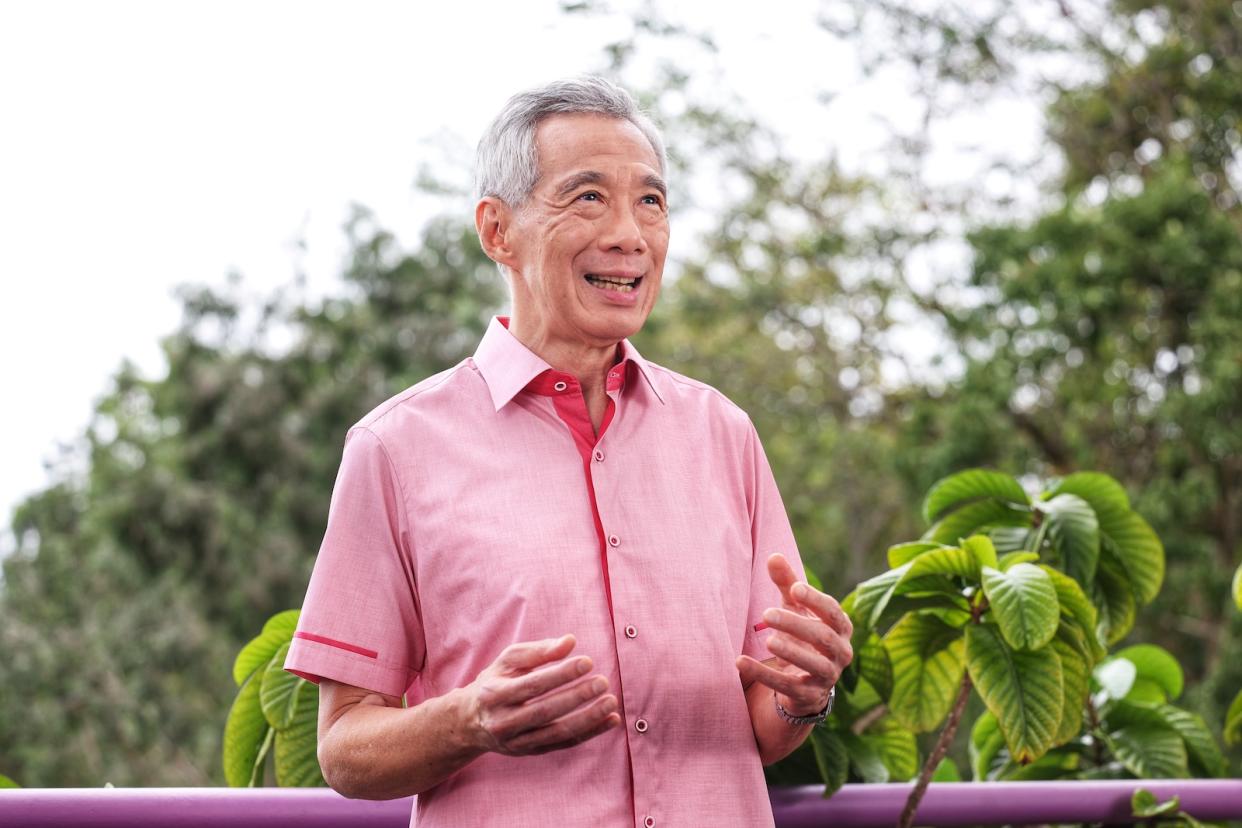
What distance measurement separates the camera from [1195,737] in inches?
71.8

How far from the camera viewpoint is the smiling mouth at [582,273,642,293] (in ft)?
4.00

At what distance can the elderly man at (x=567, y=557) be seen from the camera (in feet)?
3.61

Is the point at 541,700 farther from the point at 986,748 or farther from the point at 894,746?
the point at 986,748

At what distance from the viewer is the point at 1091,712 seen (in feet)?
5.93

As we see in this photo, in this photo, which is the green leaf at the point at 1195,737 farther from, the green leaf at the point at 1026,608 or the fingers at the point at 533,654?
the fingers at the point at 533,654

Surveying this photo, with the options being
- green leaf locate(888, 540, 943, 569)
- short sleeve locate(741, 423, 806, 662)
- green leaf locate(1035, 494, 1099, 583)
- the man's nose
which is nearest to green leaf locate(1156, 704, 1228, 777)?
green leaf locate(1035, 494, 1099, 583)

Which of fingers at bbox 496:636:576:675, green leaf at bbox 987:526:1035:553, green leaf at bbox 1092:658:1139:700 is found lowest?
green leaf at bbox 1092:658:1139:700

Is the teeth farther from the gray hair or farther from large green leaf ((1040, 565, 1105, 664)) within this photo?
large green leaf ((1040, 565, 1105, 664))

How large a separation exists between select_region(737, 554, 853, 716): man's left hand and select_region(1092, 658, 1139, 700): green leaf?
0.90 m

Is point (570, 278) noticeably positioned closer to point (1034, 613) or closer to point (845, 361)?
point (1034, 613)

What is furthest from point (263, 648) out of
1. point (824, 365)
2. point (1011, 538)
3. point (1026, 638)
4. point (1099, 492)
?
point (824, 365)

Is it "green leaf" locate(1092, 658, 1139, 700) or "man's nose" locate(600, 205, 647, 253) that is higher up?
"man's nose" locate(600, 205, 647, 253)

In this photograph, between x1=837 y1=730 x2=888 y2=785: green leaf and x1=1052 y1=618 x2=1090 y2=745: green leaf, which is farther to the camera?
x1=837 y1=730 x2=888 y2=785: green leaf

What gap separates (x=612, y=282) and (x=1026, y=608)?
574 mm
